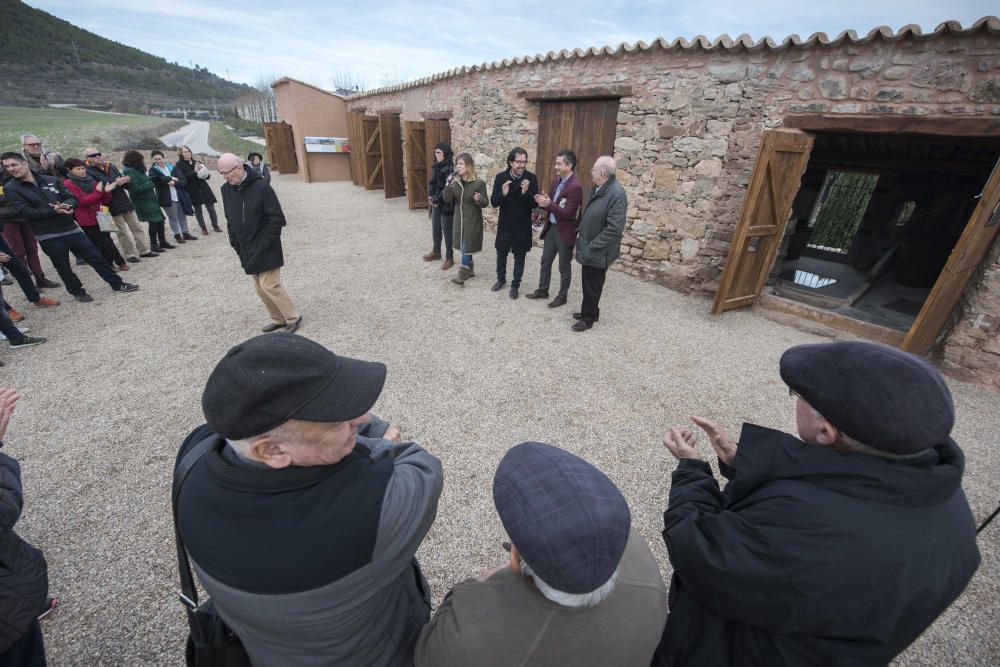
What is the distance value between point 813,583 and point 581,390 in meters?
2.96

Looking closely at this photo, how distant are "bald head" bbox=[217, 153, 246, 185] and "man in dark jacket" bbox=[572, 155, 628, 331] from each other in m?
3.50

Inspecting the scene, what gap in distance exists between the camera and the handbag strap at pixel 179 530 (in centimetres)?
106

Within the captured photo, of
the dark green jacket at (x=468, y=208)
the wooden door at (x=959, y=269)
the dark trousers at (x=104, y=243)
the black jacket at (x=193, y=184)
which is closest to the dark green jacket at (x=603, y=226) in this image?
the dark green jacket at (x=468, y=208)

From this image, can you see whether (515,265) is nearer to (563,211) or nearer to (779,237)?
(563,211)

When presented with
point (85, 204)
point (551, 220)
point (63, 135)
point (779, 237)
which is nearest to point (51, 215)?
point (85, 204)

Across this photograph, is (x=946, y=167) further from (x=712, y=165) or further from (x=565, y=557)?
(x=565, y=557)

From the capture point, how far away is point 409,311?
5363 millimetres

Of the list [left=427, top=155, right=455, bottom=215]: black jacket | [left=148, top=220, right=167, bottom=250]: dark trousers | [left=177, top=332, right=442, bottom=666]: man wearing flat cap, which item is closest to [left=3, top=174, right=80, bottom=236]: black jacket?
[left=148, top=220, right=167, bottom=250]: dark trousers

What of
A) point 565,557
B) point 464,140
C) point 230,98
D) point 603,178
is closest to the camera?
point 565,557

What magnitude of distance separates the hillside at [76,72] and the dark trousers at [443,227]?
73560 mm

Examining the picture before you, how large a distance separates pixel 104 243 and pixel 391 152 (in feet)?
26.5

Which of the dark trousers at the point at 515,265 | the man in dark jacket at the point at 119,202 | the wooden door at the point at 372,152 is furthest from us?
the wooden door at the point at 372,152

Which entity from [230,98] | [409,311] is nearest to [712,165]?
[409,311]

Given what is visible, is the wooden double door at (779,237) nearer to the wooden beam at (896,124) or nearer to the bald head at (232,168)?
the wooden beam at (896,124)
